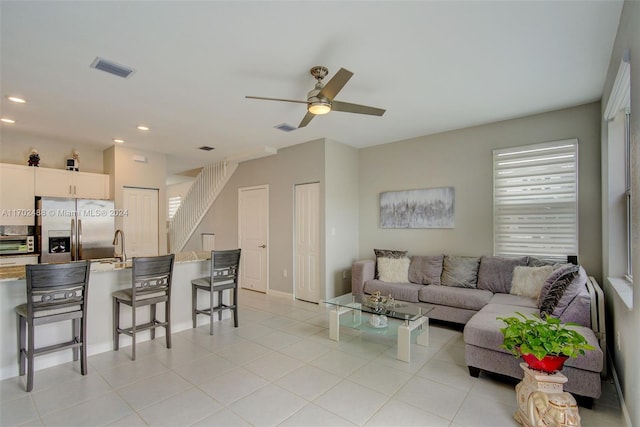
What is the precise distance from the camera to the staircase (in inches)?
275

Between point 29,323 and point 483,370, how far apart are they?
12.8ft

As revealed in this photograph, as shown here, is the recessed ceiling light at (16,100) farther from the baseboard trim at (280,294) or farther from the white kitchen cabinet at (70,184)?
the baseboard trim at (280,294)

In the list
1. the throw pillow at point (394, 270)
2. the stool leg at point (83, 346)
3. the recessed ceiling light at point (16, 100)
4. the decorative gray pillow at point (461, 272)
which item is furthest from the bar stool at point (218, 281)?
the decorative gray pillow at point (461, 272)

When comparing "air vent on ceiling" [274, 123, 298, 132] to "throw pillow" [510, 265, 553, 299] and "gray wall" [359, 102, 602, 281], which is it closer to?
"gray wall" [359, 102, 602, 281]

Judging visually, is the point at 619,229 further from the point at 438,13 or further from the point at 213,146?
the point at 213,146

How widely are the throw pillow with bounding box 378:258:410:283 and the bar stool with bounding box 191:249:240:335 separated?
221 centimetres

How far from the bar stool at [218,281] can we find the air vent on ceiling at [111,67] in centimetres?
210

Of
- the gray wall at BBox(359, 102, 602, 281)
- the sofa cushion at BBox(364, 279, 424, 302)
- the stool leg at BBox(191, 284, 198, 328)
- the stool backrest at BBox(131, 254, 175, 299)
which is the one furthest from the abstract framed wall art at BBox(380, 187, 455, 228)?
the stool backrest at BBox(131, 254, 175, 299)

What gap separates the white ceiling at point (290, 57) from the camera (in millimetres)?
2068

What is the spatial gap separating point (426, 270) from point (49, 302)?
4.35 metres

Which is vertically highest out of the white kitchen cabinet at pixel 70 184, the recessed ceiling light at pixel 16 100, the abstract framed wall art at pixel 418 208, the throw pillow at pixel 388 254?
the recessed ceiling light at pixel 16 100

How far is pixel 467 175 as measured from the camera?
4.62 m

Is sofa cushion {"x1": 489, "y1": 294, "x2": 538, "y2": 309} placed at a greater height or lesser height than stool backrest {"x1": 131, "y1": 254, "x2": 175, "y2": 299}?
lesser

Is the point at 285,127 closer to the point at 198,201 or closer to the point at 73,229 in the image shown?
the point at 73,229
